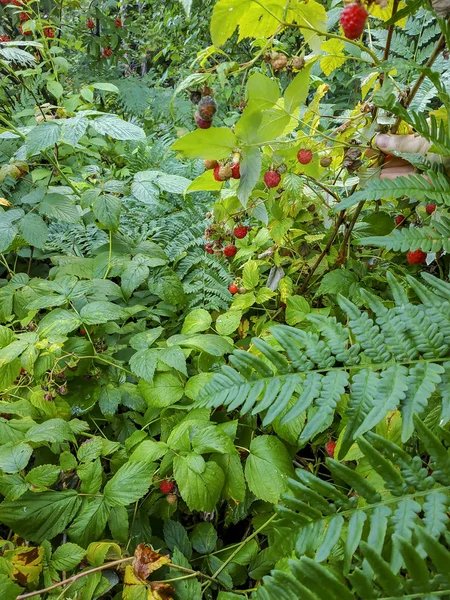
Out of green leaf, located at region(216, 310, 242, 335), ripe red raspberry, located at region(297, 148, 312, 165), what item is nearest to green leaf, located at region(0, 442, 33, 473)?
green leaf, located at region(216, 310, 242, 335)

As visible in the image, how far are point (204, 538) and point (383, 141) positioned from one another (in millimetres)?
853

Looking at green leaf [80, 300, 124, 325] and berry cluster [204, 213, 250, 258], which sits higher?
berry cluster [204, 213, 250, 258]

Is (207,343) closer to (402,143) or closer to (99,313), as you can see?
(99,313)

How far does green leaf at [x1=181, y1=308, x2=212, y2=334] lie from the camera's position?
111cm

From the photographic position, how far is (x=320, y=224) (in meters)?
1.15

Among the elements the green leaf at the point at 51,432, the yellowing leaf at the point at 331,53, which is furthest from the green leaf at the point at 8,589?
the yellowing leaf at the point at 331,53

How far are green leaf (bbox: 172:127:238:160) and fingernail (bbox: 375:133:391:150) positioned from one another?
27 cm

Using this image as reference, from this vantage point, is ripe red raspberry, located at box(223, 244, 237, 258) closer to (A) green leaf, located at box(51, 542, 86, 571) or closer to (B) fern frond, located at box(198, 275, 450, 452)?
(B) fern frond, located at box(198, 275, 450, 452)

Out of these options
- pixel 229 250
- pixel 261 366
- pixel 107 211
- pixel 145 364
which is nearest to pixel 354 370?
pixel 261 366

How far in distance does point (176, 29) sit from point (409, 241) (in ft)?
12.6

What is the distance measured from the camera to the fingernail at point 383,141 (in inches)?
30.0

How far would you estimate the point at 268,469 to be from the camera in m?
0.79

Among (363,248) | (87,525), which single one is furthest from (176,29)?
(87,525)

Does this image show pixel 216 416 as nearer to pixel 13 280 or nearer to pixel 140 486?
pixel 140 486
